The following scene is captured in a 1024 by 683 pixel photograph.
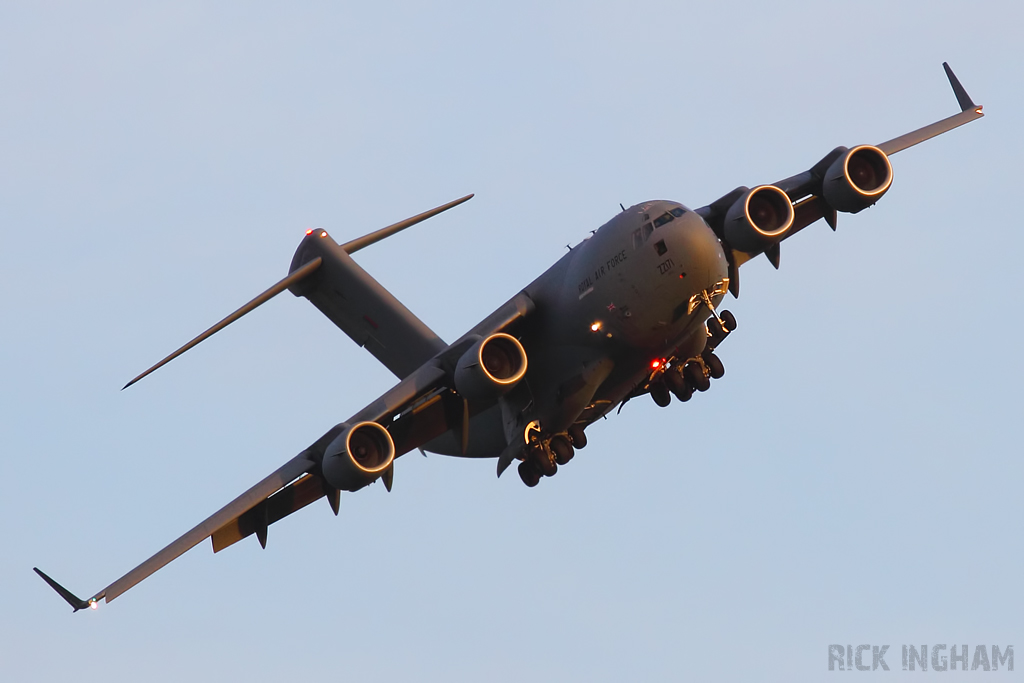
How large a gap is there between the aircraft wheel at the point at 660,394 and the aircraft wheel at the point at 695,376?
434 mm

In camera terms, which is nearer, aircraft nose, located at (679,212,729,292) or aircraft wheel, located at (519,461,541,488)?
aircraft nose, located at (679,212,729,292)

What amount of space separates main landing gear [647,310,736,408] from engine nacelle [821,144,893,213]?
274 cm

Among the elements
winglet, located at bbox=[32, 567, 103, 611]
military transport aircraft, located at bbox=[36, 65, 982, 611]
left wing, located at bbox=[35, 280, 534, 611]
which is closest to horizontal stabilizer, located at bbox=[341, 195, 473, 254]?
military transport aircraft, located at bbox=[36, 65, 982, 611]

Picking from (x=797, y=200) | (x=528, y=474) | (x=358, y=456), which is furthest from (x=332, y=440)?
(x=797, y=200)

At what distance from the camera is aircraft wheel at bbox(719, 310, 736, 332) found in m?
28.5

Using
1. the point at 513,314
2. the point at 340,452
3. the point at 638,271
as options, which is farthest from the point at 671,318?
the point at 340,452

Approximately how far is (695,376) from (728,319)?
3.81 ft

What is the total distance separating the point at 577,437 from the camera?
93.9 feet

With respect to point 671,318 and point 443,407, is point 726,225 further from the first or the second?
point 443,407

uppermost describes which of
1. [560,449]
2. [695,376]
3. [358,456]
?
[358,456]

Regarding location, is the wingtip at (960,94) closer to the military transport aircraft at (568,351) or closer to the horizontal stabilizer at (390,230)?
the military transport aircraft at (568,351)

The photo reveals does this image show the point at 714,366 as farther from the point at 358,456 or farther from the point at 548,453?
the point at 358,456

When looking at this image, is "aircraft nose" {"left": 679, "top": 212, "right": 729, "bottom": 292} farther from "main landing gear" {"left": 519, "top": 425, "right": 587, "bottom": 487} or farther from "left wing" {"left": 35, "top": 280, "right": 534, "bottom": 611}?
"main landing gear" {"left": 519, "top": 425, "right": 587, "bottom": 487}

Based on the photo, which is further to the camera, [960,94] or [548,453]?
[960,94]
